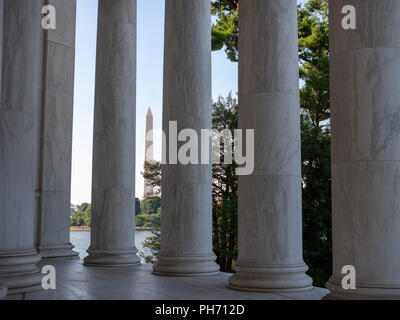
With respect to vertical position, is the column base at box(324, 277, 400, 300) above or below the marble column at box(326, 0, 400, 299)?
below

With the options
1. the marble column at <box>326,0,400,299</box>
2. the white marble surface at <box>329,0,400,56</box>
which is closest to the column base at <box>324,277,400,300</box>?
the marble column at <box>326,0,400,299</box>

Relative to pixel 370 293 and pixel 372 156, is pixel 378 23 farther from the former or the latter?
pixel 370 293

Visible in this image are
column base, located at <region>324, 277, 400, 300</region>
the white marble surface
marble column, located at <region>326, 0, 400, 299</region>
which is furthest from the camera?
the white marble surface

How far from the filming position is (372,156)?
192000mm

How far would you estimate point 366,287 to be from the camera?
18925cm

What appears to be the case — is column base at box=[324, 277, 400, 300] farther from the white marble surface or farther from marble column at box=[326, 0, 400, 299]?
the white marble surface

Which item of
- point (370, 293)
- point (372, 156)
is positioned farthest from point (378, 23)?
point (370, 293)

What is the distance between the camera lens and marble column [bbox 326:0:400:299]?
189000 millimetres

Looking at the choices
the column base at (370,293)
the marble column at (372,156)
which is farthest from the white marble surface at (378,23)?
the column base at (370,293)

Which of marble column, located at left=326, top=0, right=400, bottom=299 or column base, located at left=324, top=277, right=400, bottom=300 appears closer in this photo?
column base, located at left=324, top=277, right=400, bottom=300

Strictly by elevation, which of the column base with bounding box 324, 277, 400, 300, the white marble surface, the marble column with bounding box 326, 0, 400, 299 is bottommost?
the column base with bounding box 324, 277, 400, 300

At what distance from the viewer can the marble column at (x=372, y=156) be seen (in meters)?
189

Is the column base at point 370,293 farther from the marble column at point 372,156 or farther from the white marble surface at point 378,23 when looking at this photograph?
the white marble surface at point 378,23

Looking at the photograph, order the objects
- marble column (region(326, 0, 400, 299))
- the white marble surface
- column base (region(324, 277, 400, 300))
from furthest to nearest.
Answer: the white marble surface, marble column (region(326, 0, 400, 299)), column base (region(324, 277, 400, 300))
